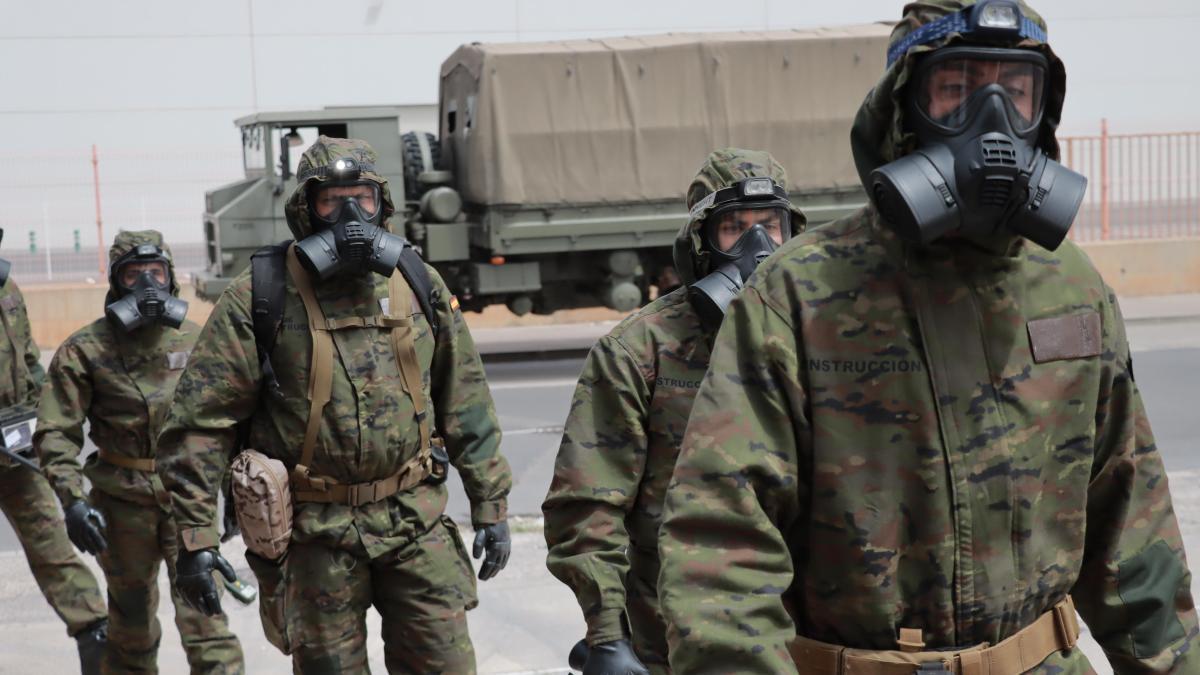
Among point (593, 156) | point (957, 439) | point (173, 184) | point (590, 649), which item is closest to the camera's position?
point (957, 439)

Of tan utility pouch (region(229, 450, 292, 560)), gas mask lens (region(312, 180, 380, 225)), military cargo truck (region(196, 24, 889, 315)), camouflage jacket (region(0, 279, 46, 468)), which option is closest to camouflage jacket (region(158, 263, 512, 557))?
tan utility pouch (region(229, 450, 292, 560))

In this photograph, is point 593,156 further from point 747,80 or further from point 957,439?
point 957,439

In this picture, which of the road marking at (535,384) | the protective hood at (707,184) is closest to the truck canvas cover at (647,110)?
the road marking at (535,384)

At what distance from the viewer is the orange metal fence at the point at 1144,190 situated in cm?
1972

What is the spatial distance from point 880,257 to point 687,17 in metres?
23.6

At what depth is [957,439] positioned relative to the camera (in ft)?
7.97

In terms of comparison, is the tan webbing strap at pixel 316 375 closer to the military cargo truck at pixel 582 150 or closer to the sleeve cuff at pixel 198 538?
the sleeve cuff at pixel 198 538

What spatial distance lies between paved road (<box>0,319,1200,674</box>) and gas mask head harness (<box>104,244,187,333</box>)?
5.23 ft

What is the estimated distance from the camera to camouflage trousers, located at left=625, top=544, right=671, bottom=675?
3953 mm

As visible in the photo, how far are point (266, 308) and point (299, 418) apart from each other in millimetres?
375

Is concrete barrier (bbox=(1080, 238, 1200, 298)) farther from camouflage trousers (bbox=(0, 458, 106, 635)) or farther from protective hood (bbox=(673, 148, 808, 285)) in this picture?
protective hood (bbox=(673, 148, 808, 285))

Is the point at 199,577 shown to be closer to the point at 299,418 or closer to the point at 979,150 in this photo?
the point at 299,418

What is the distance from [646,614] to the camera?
3.98 metres

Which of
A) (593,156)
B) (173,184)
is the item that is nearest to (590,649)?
(593,156)
